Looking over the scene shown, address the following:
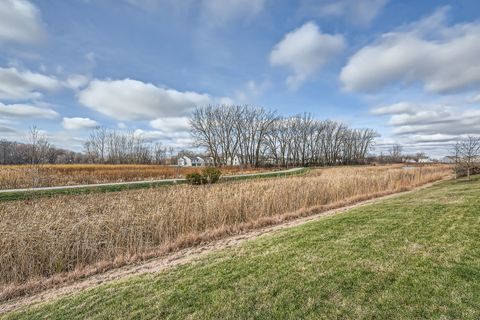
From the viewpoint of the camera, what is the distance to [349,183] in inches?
556

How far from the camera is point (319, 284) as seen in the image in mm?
3223

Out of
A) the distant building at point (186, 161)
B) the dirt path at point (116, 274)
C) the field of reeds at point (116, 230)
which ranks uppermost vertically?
the distant building at point (186, 161)

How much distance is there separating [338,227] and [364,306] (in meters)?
3.39

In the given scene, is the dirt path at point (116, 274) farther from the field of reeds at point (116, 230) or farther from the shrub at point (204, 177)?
the shrub at point (204, 177)

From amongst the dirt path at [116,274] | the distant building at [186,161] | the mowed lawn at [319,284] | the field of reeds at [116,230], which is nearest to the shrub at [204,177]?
the field of reeds at [116,230]

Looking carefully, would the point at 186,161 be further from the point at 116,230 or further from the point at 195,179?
the point at 116,230

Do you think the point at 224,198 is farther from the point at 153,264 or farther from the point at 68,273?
the point at 68,273

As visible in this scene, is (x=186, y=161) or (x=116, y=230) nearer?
(x=116, y=230)

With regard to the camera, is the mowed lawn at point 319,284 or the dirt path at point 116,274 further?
the dirt path at point 116,274

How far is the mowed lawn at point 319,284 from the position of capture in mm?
2701

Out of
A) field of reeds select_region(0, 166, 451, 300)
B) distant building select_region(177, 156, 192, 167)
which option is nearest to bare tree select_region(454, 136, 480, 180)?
field of reeds select_region(0, 166, 451, 300)

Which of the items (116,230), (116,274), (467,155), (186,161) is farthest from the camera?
(186,161)

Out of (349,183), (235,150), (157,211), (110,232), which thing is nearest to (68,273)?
(110,232)

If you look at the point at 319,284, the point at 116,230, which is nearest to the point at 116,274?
the point at 116,230
